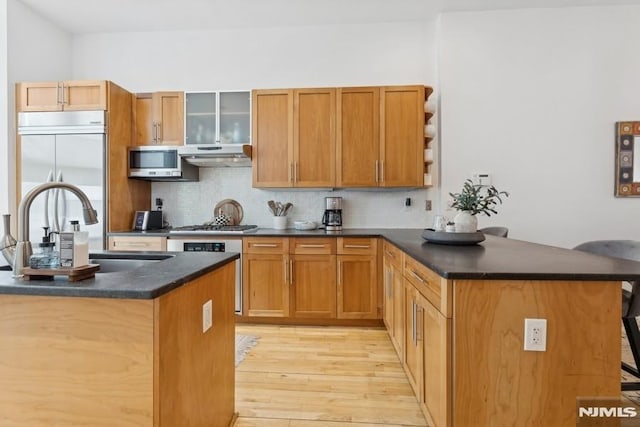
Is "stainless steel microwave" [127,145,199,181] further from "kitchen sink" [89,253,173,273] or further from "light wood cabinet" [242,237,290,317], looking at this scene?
"kitchen sink" [89,253,173,273]

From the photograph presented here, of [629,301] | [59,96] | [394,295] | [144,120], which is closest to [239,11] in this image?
[144,120]

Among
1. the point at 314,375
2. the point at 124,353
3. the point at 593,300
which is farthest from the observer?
the point at 314,375

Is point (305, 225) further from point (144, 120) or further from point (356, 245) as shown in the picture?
point (144, 120)

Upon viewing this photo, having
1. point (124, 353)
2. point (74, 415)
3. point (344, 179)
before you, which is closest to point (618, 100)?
point (344, 179)

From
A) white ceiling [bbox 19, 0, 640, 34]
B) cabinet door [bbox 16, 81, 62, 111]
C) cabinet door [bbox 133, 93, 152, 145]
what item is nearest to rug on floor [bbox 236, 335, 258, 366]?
cabinet door [bbox 133, 93, 152, 145]

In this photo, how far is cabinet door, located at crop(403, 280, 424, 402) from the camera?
1.74 m

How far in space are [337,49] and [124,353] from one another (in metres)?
3.58

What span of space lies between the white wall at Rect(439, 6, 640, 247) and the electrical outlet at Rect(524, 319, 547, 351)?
229 centimetres

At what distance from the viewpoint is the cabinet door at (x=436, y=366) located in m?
1.33

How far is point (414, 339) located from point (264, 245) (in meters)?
1.78

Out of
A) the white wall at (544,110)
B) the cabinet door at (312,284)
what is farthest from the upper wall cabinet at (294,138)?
the white wall at (544,110)

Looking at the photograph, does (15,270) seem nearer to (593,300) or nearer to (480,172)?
(593,300)

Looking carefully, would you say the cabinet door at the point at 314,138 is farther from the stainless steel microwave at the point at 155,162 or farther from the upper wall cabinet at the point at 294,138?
the stainless steel microwave at the point at 155,162

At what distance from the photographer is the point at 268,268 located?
127 inches
